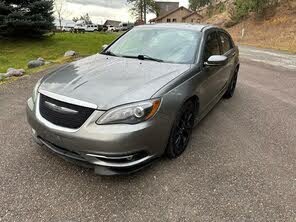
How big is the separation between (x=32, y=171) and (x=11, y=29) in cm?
1293

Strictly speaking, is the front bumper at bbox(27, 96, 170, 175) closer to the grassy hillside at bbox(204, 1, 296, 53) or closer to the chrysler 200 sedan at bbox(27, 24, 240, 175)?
the chrysler 200 sedan at bbox(27, 24, 240, 175)

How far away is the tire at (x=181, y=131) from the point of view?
9.21 feet

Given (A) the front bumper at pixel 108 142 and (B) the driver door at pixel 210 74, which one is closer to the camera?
(A) the front bumper at pixel 108 142

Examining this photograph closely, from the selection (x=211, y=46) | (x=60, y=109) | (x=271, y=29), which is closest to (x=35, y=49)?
(x=211, y=46)

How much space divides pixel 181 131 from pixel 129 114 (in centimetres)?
98

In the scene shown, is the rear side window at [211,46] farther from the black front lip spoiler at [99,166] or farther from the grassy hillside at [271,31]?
the grassy hillside at [271,31]

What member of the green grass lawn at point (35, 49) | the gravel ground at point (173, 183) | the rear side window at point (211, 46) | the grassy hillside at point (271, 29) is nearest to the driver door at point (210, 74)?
the rear side window at point (211, 46)

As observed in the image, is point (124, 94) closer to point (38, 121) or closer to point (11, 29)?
point (38, 121)

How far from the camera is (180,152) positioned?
3119 mm

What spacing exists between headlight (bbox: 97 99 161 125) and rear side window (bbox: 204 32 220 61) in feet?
5.12

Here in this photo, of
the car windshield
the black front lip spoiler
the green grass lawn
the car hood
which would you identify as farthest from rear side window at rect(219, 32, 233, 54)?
the green grass lawn

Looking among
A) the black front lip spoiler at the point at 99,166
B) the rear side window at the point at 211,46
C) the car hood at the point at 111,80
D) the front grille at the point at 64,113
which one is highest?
the rear side window at the point at 211,46

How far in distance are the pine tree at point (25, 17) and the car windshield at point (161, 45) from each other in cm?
1100

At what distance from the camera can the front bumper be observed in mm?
2213
